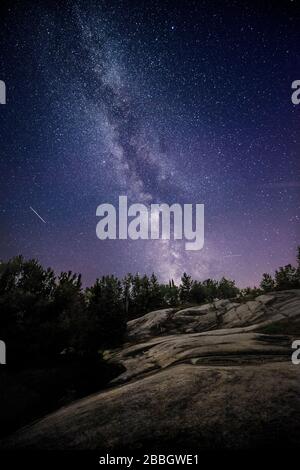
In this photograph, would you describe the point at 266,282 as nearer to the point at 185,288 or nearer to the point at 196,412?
the point at 185,288

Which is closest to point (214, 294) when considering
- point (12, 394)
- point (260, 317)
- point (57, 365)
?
point (260, 317)

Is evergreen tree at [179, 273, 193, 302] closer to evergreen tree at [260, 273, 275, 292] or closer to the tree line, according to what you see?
evergreen tree at [260, 273, 275, 292]

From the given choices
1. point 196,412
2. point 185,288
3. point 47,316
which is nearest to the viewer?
point 196,412

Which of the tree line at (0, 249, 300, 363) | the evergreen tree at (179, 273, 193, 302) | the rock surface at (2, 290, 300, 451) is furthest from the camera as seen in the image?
Answer: the evergreen tree at (179, 273, 193, 302)

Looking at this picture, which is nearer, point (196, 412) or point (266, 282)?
point (196, 412)

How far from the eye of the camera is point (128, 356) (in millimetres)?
17156

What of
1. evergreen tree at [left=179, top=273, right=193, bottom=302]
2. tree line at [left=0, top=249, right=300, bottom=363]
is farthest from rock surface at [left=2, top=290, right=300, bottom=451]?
evergreen tree at [left=179, top=273, right=193, bottom=302]

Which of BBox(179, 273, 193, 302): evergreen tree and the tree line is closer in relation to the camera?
the tree line

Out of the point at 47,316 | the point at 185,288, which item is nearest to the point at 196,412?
the point at 47,316

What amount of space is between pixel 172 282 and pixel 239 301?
35009 mm

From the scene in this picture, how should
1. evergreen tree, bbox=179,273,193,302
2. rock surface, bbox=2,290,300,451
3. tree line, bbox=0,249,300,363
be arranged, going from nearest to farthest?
rock surface, bbox=2,290,300,451, tree line, bbox=0,249,300,363, evergreen tree, bbox=179,273,193,302

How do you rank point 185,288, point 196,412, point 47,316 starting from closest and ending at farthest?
point 196,412 < point 47,316 < point 185,288

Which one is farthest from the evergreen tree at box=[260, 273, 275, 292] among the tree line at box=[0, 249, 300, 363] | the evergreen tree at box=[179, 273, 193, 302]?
the tree line at box=[0, 249, 300, 363]

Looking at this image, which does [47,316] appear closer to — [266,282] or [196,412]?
[196,412]
